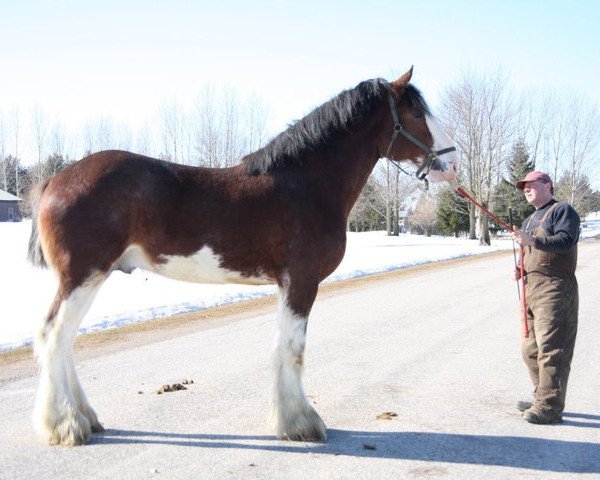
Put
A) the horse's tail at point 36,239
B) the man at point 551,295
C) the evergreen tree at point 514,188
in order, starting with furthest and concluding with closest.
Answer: the evergreen tree at point 514,188, the man at point 551,295, the horse's tail at point 36,239

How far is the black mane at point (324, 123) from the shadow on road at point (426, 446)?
1984 mm

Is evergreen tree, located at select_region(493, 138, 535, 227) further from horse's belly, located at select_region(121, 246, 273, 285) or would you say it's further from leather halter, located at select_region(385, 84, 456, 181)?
horse's belly, located at select_region(121, 246, 273, 285)

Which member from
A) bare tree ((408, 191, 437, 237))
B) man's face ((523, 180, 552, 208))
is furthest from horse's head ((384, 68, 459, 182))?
bare tree ((408, 191, 437, 237))

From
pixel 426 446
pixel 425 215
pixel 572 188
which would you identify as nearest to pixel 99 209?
pixel 426 446

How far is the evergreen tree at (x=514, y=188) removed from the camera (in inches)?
1799

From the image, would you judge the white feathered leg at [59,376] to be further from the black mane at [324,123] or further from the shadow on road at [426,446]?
the black mane at [324,123]

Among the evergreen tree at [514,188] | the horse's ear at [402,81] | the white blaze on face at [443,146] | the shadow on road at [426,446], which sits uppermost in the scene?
the evergreen tree at [514,188]

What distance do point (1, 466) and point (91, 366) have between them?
8.38ft

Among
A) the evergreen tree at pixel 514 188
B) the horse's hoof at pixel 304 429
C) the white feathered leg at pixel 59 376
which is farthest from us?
the evergreen tree at pixel 514 188

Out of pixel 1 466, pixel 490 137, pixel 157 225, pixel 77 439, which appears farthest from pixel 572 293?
pixel 490 137

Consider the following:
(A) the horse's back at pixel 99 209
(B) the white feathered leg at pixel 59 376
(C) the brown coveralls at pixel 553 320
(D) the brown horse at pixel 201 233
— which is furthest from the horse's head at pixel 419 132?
(B) the white feathered leg at pixel 59 376

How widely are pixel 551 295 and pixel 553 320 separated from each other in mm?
197

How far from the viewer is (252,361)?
259 inches

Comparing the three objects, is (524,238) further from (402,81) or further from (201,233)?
(201,233)
